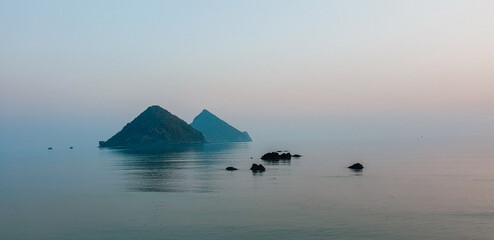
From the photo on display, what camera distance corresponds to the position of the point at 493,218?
173ft

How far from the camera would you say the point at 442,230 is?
46938 mm

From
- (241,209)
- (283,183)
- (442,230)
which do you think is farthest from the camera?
(283,183)

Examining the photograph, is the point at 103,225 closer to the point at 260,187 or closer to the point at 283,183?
the point at 260,187

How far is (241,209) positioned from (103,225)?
18633 millimetres

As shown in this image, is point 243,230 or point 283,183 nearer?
point 243,230

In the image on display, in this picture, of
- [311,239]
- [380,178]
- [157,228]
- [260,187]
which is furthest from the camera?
[380,178]

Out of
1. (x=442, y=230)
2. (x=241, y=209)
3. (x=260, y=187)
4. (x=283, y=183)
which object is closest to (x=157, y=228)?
(x=241, y=209)

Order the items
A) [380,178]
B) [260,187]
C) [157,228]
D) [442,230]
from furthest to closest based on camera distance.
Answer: [380,178] < [260,187] < [157,228] < [442,230]

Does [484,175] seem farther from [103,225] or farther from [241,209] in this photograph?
[103,225]

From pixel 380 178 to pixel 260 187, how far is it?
105 feet

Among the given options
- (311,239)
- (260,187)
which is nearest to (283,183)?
(260,187)

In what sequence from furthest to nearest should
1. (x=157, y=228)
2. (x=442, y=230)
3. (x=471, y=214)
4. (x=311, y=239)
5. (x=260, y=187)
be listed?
1. (x=260, y=187)
2. (x=471, y=214)
3. (x=157, y=228)
4. (x=442, y=230)
5. (x=311, y=239)

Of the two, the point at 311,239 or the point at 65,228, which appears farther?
the point at 65,228

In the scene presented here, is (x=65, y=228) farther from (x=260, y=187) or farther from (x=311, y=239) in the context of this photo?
(x=260, y=187)
